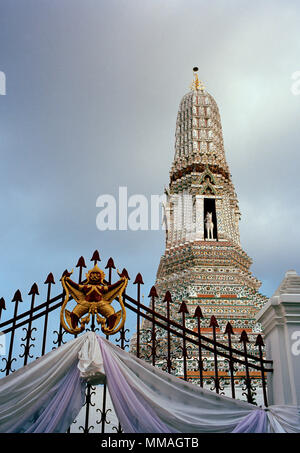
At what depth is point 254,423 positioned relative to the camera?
17.2 ft

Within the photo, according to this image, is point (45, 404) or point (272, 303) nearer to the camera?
point (45, 404)

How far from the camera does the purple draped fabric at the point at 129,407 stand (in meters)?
5.09

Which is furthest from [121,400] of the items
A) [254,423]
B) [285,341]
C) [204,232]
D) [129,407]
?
[204,232]

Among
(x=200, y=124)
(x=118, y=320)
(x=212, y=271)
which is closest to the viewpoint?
(x=118, y=320)

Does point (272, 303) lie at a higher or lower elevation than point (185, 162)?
A: lower

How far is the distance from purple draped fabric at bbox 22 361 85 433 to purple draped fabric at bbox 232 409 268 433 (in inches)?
75.4

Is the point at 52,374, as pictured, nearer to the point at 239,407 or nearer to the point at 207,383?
the point at 239,407

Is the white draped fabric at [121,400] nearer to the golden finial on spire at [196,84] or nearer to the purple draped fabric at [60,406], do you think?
the purple draped fabric at [60,406]

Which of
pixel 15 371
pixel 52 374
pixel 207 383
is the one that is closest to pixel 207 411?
pixel 52 374

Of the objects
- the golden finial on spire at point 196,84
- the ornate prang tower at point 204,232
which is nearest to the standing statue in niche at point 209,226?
the ornate prang tower at point 204,232

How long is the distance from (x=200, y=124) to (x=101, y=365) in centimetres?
2230

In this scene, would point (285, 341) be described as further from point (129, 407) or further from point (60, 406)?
point (60, 406)

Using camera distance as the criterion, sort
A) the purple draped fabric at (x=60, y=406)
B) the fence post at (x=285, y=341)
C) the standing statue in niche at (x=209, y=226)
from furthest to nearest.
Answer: the standing statue in niche at (x=209, y=226) → the fence post at (x=285, y=341) → the purple draped fabric at (x=60, y=406)
